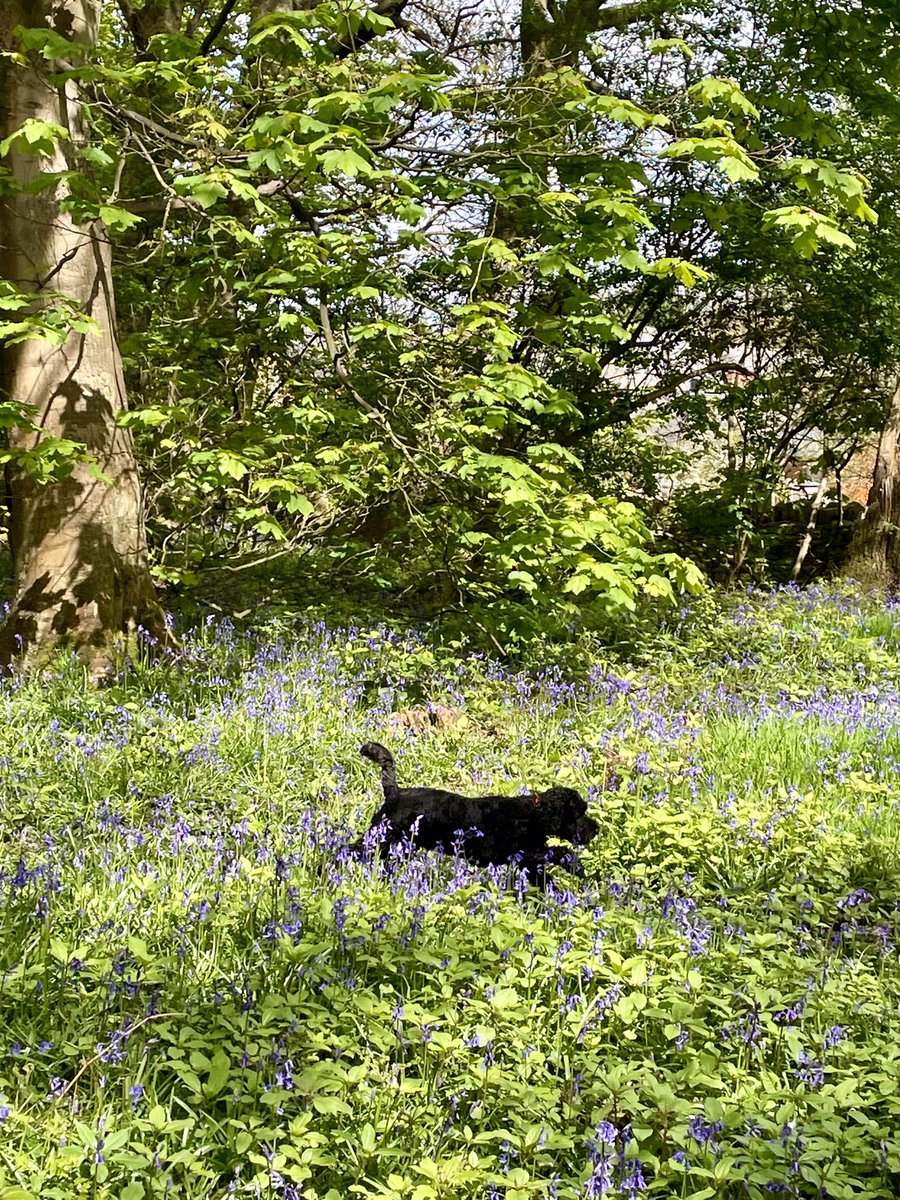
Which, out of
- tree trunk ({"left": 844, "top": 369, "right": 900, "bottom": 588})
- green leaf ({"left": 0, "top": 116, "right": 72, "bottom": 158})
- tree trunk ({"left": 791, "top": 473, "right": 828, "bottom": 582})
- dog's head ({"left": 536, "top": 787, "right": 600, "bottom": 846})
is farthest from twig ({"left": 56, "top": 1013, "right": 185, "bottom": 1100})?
tree trunk ({"left": 791, "top": 473, "right": 828, "bottom": 582})

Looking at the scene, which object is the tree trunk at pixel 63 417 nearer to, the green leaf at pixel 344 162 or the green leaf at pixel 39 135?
the green leaf at pixel 39 135

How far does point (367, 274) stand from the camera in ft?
20.4

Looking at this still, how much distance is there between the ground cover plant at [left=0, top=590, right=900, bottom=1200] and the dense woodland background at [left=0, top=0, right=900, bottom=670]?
1135 mm

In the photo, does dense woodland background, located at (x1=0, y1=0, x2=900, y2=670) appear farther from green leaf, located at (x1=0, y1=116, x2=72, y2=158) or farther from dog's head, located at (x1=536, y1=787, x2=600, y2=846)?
dog's head, located at (x1=536, y1=787, x2=600, y2=846)

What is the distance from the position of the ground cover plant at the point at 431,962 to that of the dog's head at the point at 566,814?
0.45ft

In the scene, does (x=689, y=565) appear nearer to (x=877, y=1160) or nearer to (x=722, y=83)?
(x=722, y=83)

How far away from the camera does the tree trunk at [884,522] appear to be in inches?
400

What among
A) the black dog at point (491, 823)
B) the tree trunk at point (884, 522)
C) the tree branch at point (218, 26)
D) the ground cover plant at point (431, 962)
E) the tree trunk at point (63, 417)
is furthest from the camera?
the tree trunk at point (884, 522)

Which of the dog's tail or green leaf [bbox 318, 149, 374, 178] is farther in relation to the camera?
green leaf [bbox 318, 149, 374, 178]

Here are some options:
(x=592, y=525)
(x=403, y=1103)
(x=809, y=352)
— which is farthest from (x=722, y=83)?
(x=809, y=352)

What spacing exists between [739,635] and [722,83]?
423 centimetres

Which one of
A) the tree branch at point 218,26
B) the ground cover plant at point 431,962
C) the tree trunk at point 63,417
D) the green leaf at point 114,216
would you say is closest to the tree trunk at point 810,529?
the ground cover plant at point 431,962

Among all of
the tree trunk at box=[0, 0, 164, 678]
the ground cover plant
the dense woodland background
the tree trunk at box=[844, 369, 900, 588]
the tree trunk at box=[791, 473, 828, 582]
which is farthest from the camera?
the tree trunk at box=[791, 473, 828, 582]

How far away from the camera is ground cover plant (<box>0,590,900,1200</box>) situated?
226cm
